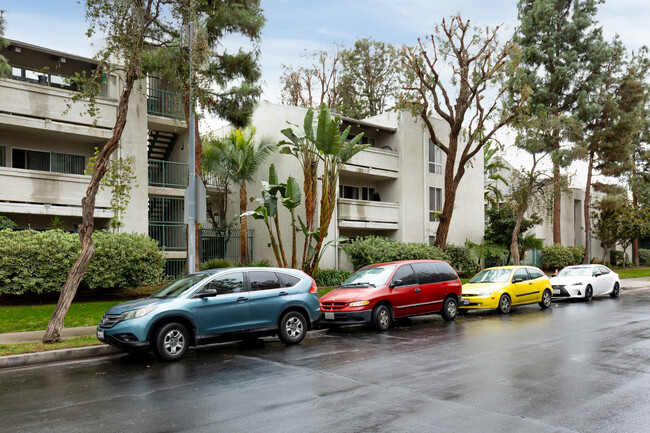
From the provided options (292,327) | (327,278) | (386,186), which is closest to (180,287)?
(292,327)

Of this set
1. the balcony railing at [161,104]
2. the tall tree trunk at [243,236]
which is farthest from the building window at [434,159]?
the balcony railing at [161,104]

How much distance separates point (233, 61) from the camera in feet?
67.6

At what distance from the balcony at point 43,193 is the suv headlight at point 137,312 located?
391 inches

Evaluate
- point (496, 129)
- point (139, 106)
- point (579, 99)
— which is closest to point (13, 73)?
point (139, 106)

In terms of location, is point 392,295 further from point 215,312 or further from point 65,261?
point 65,261

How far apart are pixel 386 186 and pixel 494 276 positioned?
507 inches

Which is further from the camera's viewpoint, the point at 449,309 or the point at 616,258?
the point at 616,258

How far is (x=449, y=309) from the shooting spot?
51.1 feet

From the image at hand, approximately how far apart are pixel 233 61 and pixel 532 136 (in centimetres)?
1687

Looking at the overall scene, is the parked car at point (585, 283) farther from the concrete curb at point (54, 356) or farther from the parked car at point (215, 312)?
the concrete curb at point (54, 356)

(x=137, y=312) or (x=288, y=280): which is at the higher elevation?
(x=288, y=280)

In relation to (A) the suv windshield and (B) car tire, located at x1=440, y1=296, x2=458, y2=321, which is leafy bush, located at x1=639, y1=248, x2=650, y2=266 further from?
(B) car tire, located at x1=440, y1=296, x2=458, y2=321

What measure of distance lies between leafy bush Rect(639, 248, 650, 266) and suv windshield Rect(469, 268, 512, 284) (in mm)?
40854

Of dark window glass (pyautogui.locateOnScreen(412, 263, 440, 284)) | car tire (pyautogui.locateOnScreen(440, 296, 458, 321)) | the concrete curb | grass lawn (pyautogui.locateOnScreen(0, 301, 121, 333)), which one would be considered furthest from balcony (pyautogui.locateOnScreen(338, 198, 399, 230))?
the concrete curb
